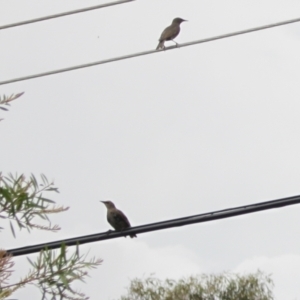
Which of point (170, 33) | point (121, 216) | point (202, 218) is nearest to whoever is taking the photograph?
point (202, 218)

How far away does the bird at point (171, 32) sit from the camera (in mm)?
11999

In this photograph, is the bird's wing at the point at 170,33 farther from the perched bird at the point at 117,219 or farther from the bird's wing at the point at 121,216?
the bird's wing at the point at 121,216

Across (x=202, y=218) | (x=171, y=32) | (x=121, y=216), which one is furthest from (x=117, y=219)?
(x=171, y=32)

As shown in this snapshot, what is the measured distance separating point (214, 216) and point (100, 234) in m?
0.78

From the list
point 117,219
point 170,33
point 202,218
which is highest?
point 170,33

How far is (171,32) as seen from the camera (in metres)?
12.9

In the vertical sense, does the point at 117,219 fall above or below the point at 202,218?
above

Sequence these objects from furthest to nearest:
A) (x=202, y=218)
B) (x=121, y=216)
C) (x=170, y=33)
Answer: (x=170, y=33) → (x=121, y=216) → (x=202, y=218)

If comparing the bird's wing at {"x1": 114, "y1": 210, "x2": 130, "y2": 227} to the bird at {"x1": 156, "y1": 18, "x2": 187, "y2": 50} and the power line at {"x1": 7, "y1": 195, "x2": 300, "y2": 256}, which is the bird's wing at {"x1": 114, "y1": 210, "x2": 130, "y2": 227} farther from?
the power line at {"x1": 7, "y1": 195, "x2": 300, "y2": 256}

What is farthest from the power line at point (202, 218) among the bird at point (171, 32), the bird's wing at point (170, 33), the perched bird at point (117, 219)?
the bird's wing at point (170, 33)

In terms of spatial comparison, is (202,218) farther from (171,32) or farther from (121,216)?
(171,32)

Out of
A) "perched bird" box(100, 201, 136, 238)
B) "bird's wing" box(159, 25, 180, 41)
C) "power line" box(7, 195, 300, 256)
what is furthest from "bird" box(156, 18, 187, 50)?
"power line" box(7, 195, 300, 256)

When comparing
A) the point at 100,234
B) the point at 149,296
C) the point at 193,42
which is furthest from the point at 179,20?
the point at 149,296

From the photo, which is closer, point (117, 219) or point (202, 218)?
point (202, 218)
